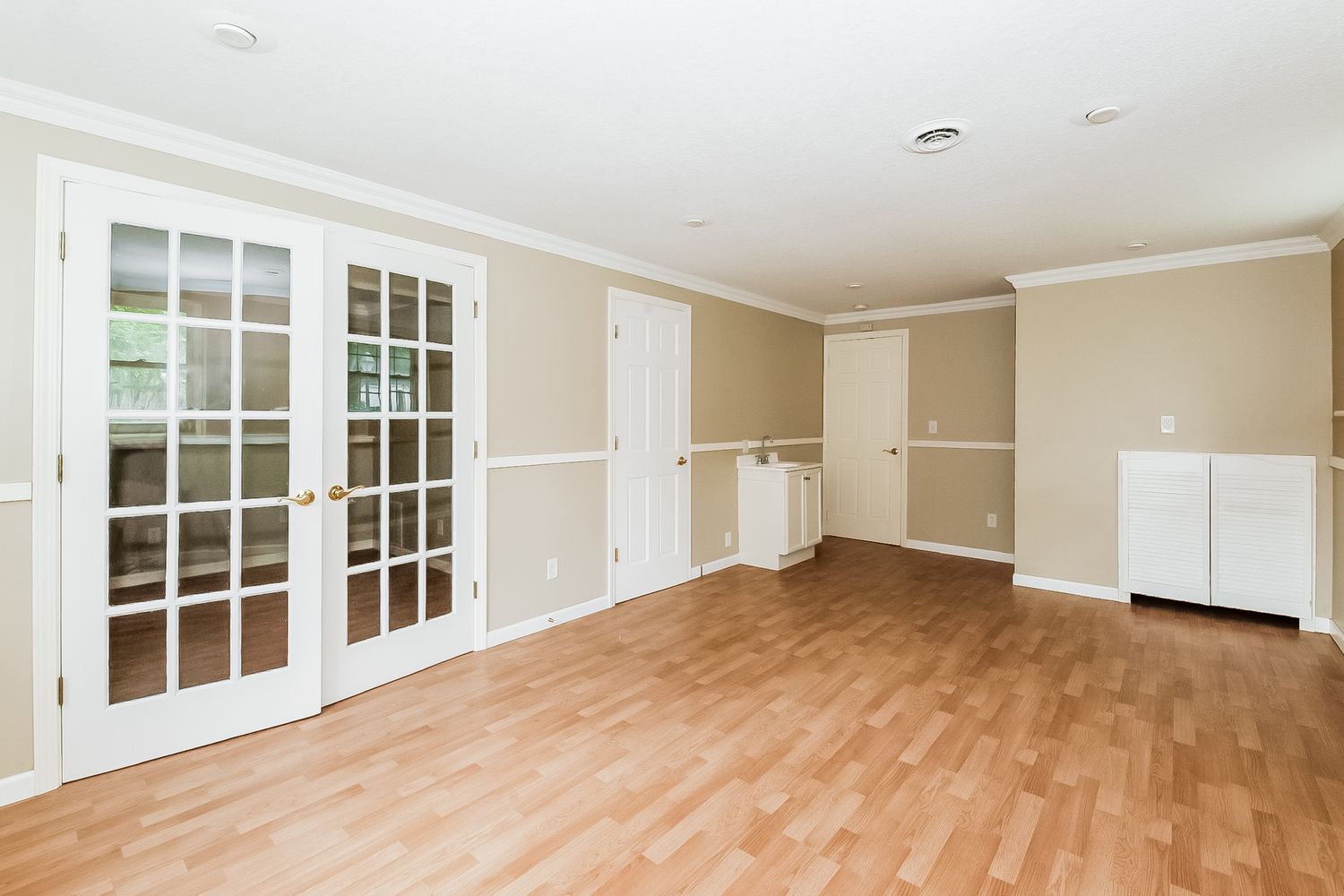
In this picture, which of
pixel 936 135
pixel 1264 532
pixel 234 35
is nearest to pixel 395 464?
pixel 234 35

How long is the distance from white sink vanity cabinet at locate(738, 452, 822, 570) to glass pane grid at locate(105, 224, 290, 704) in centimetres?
369

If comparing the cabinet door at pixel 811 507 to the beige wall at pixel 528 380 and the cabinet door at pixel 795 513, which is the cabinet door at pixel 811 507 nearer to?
the cabinet door at pixel 795 513

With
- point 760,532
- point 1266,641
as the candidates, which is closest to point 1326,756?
point 1266,641

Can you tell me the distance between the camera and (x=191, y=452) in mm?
2414

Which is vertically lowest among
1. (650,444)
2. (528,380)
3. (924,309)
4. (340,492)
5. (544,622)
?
(544,622)

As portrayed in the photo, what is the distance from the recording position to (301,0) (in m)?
1.66

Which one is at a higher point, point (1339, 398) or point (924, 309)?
point (924, 309)

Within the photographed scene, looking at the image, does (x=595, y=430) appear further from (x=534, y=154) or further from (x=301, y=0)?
(x=301, y=0)

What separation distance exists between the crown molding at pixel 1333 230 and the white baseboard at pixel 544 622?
15.9ft

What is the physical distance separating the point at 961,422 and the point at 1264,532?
92.2 inches

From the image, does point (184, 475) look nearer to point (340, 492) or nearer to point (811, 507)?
point (340, 492)

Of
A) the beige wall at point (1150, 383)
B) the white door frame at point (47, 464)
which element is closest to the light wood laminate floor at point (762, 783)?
the white door frame at point (47, 464)

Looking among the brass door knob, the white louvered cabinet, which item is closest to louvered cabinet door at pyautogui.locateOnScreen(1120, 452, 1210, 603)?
the white louvered cabinet

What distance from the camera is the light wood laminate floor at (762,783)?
1787 mm
